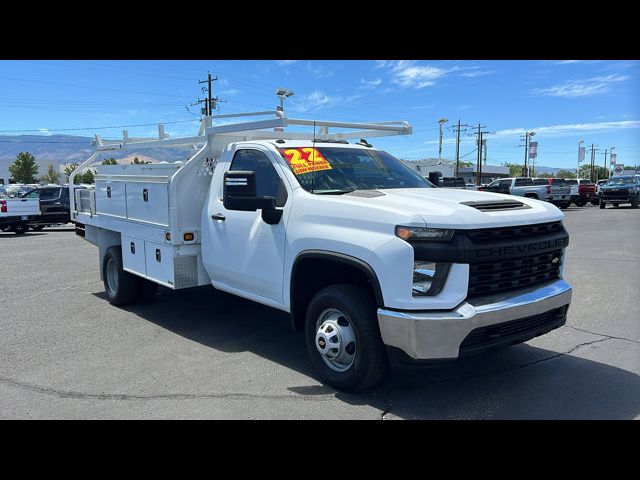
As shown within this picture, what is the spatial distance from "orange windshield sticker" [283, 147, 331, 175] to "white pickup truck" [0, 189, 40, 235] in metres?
17.5

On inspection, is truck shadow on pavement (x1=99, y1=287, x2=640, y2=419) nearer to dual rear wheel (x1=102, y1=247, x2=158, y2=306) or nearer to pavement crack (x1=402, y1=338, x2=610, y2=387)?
pavement crack (x1=402, y1=338, x2=610, y2=387)

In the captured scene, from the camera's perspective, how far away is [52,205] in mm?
19391

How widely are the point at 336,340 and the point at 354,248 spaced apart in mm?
783

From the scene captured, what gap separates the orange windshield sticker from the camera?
15.6 feet

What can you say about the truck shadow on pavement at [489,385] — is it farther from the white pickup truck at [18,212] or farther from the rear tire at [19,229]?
the rear tire at [19,229]

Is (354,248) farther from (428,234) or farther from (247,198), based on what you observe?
(247,198)

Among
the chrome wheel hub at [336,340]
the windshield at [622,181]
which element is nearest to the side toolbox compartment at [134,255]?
the chrome wheel hub at [336,340]

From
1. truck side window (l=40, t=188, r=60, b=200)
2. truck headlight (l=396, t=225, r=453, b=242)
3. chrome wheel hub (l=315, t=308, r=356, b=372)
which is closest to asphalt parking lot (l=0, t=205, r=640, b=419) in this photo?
chrome wheel hub (l=315, t=308, r=356, b=372)

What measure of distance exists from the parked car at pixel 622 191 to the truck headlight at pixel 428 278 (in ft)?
101

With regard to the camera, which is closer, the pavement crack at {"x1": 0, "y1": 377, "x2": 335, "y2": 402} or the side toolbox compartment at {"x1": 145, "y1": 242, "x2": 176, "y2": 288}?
the pavement crack at {"x1": 0, "y1": 377, "x2": 335, "y2": 402}

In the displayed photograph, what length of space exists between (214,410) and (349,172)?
249 centimetres

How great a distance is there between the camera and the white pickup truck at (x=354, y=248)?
11.6ft

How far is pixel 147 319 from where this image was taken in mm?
6594
